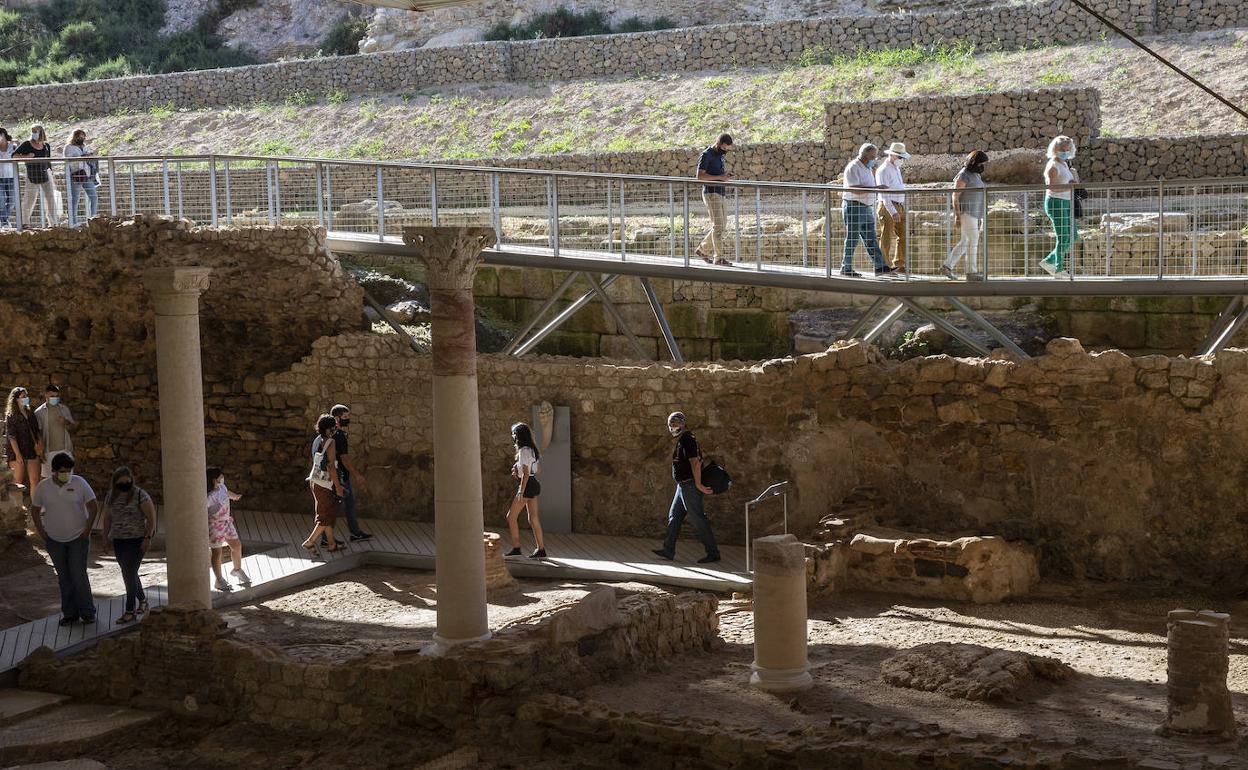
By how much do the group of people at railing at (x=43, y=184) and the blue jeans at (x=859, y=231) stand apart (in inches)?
344

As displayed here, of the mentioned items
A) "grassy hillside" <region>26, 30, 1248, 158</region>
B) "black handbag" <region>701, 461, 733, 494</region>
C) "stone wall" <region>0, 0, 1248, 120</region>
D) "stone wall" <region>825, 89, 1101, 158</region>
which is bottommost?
"black handbag" <region>701, 461, 733, 494</region>

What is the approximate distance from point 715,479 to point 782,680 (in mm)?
3583

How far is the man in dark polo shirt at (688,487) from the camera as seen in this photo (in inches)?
510

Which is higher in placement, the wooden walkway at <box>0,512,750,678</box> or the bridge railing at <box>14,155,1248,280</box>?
the bridge railing at <box>14,155,1248,280</box>

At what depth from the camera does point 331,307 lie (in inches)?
620

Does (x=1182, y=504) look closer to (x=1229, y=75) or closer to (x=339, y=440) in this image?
(x=339, y=440)

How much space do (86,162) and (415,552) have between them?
6999 millimetres

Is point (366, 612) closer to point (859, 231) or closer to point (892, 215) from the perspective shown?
point (859, 231)

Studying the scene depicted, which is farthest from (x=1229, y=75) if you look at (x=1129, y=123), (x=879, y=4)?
(x=879, y=4)

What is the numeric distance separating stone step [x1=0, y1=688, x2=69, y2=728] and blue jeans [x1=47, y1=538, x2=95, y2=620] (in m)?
1.08

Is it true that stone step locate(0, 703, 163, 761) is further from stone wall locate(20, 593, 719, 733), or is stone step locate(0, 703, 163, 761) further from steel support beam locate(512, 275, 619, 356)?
steel support beam locate(512, 275, 619, 356)

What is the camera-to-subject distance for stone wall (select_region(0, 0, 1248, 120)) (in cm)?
2830

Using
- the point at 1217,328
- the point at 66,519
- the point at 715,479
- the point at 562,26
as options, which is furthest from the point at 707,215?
the point at 562,26

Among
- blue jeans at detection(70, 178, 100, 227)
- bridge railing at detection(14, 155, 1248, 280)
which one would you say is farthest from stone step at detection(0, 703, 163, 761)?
blue jeans at detection(70, 178, 100, 227)
